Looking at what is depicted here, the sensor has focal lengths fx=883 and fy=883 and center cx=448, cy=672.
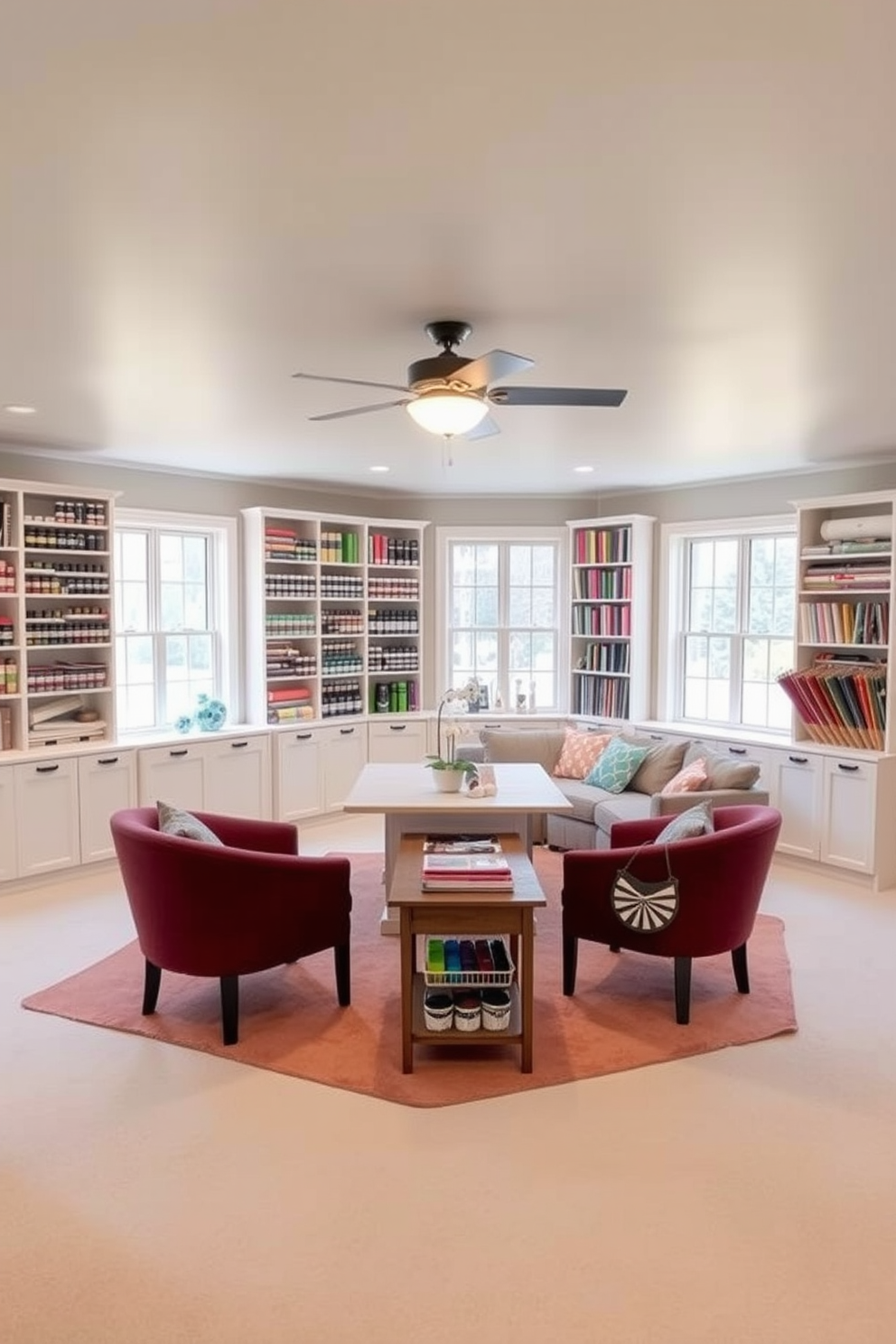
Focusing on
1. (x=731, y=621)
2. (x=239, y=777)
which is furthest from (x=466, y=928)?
(x=731, y=621)

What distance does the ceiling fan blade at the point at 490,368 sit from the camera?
2.64 m

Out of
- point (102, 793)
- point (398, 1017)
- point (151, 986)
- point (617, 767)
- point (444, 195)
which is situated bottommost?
point (398, 1017)

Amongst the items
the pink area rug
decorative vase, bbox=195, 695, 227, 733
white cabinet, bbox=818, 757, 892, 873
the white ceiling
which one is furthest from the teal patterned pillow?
decorative vase, bbox=195, 695, 227, 733

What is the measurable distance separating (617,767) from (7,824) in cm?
378

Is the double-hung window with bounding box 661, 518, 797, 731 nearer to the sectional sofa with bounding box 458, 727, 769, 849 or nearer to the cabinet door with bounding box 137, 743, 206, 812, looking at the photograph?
the sectional sofa with bounding box 458, 727, 769, 849

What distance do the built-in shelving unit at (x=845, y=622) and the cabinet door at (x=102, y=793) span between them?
4285 mm

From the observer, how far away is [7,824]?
5.08m

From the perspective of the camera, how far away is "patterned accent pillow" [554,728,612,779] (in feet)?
20.6

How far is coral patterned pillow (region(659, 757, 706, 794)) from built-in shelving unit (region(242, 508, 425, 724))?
278 cm

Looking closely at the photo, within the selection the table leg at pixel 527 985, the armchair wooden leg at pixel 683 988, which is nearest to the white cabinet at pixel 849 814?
the armchair wooden leg at pixel 683 988

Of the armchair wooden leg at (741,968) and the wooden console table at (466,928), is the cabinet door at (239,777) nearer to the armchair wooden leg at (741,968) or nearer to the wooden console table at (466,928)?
the wooden console table at (466,928)

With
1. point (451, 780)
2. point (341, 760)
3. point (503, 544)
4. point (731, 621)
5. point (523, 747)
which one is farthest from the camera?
point (503, 544)

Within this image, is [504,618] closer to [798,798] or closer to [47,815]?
[798,798]

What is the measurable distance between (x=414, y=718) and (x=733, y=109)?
5856 mm
